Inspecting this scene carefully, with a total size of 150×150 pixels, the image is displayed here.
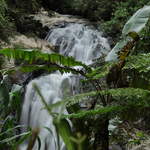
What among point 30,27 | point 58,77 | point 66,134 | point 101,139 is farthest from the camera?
point 30,27

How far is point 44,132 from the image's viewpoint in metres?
6.53

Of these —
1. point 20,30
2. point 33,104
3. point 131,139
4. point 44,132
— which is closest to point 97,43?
point 20,30

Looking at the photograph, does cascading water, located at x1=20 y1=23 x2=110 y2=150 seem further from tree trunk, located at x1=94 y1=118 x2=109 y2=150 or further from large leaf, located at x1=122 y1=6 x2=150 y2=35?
large leaf, located at x1=122 y1=6 x2=150 y2=35

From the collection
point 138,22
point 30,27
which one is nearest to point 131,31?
point 138,22

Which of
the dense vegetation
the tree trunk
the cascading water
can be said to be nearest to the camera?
the dense vegetation

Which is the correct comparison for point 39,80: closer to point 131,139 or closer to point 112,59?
point 131,139

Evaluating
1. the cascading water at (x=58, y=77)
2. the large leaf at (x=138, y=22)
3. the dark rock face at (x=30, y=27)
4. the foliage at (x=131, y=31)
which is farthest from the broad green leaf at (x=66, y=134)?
the dark rock face at (x=30, y=27)

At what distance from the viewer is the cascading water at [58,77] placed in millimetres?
6900

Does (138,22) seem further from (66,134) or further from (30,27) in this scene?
(30,27)

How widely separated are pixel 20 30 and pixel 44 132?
563 cm

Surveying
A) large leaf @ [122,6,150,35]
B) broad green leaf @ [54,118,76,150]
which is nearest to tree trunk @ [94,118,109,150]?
broad green leaf @ [54,118,76,150]

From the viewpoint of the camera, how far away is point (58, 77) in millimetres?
8438

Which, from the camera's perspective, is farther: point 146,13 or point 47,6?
point 47,6

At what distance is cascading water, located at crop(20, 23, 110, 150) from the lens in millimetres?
6900
